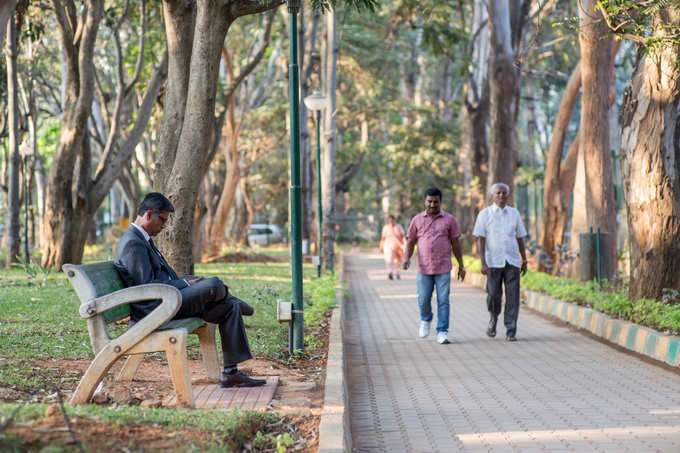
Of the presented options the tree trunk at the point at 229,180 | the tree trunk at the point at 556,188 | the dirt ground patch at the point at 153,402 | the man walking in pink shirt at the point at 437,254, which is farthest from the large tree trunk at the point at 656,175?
the tree trunk at the point at 229,180

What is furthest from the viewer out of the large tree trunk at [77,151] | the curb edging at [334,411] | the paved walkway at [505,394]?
the large tree trunk at [77,151]

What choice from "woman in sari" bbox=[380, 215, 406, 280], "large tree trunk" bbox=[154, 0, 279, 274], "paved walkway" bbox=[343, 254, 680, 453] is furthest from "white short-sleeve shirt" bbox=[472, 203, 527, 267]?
"woman in sari" bbox=[380, 215, 406, 280]

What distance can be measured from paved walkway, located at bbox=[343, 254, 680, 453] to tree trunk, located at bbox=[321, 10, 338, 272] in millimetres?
11323

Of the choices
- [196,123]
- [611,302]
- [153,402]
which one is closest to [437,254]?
[611,302]

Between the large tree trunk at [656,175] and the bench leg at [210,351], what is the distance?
630 centimetres

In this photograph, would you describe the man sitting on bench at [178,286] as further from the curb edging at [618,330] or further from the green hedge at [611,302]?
the green hedge at [611,302]

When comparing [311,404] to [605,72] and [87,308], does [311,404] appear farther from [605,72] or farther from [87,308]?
[605,72]

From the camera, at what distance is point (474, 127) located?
26.9 metres

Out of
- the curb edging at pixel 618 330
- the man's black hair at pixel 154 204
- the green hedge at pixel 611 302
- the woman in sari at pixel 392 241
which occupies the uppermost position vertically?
the man's black hair at pixel 154 204

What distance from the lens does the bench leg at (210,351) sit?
7266mm

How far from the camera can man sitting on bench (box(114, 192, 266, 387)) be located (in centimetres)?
653

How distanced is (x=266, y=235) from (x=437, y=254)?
48.1m

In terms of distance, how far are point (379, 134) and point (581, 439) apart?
43.5 metres

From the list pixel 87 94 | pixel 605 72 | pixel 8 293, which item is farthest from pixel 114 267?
pixel 605 72
